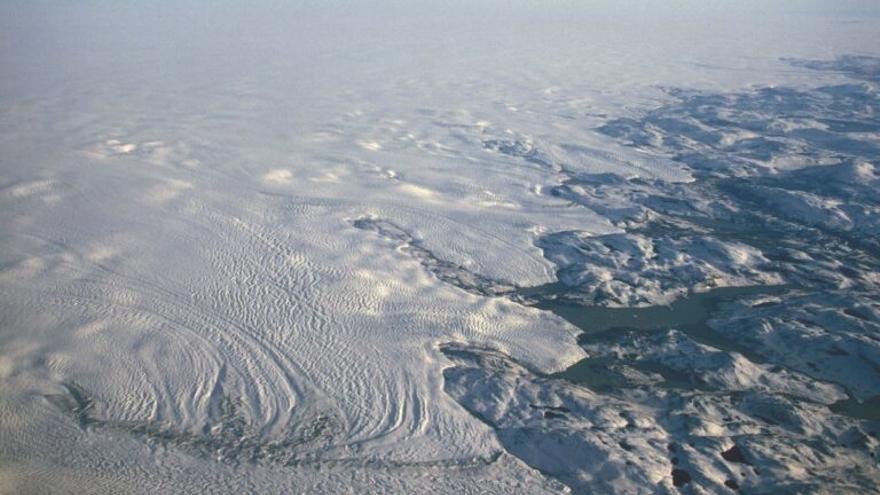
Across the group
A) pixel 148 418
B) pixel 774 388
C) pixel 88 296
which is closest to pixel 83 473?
pixel 148 418

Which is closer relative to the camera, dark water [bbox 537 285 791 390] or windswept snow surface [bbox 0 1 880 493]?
windswept snow surface [bbox 0 1 880 493]

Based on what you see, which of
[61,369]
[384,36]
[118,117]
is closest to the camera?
[61,369]

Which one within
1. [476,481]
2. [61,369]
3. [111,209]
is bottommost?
[476,481]

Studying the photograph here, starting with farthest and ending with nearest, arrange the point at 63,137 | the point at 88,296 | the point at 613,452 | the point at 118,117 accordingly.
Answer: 1. the point at 118,117
2. the point at 63,137
3. the point at 88,296
4. the point at 613,452

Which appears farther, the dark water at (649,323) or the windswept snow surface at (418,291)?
the dark water at (649,323)

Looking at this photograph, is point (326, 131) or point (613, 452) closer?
point (613, 452)

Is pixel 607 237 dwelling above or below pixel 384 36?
below

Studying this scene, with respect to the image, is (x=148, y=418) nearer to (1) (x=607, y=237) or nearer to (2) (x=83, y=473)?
(2) (x=83, y=473)
